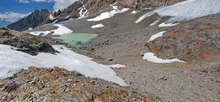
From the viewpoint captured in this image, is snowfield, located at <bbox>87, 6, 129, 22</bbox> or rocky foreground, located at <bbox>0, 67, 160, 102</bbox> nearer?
rocky foreground, located at <bbox>0, 67, 160, 102</bbox>

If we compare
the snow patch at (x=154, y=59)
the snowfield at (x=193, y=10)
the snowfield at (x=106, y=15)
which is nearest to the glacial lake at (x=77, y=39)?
the snowfield at (x=193, y=10)

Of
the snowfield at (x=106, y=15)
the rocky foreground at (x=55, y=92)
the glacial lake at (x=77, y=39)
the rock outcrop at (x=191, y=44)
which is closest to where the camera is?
the rocky foreground at (x=55, y=92)

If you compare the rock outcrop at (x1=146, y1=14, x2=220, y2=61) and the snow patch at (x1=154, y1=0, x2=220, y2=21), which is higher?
the rock outcrop at (x1=146, y1=14, x2=220, y2=61)

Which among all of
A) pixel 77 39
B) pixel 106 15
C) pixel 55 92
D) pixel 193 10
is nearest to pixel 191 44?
pixel 55 92

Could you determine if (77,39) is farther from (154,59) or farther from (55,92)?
(55,92)

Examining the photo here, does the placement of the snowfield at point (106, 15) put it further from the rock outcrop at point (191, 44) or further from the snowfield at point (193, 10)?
the rock outcrop at point (191, 44)

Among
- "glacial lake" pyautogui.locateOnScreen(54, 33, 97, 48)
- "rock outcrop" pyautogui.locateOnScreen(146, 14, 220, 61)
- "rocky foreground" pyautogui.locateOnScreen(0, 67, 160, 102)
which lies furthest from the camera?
"glacial lake" pyautogui.locateOnScreen(54, 33, 97, 48)

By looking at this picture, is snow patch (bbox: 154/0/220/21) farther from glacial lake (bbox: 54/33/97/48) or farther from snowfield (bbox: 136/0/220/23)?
glacial lake (bbox: 54/33/97/48)

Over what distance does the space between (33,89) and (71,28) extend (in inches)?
3825

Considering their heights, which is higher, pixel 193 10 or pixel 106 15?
pixel 193 10

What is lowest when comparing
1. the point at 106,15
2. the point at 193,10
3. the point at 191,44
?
the point at 106,15

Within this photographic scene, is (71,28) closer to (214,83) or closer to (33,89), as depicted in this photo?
(214,83)

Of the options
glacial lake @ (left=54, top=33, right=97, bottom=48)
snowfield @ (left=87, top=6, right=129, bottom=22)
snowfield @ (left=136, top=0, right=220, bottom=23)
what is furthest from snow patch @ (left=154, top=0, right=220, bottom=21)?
snowfield @ (left=87, top=6, right=129, bottom=22)

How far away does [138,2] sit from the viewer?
120 m
